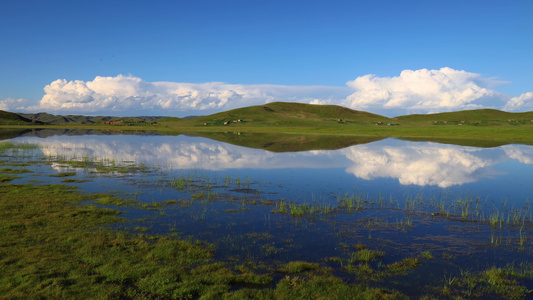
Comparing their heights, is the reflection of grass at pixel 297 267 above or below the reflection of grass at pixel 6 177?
below

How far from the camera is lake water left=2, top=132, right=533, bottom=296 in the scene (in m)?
14.4

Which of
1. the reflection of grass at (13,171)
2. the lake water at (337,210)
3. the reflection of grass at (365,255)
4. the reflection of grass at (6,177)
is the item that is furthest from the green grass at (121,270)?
the reflection of grass at (13,171)

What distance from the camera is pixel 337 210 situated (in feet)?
71.5

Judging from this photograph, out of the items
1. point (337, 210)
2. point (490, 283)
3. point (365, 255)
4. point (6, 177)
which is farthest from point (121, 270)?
point (6, 177)

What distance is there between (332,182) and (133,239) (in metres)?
21.4

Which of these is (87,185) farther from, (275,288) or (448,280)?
(448,280)

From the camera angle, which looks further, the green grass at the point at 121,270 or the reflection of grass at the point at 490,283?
the reflection of grass at the point at 490,283

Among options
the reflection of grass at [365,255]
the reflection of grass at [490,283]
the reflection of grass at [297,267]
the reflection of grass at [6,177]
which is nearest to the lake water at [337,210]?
the reflection of grass at [365,255]

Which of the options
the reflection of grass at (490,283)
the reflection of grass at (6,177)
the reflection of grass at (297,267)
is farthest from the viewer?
the reflection of grass at (6,177)

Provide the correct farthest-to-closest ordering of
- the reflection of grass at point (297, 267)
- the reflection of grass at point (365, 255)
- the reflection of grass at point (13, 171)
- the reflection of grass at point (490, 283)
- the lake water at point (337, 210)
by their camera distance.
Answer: the reflection of grass at point (13, 171) < the lake water at point (337, 210) < the reflection of grass at point (365, 255) < the reflection of grass at point (297, 267) < the reflection of grass at point (490, 283)

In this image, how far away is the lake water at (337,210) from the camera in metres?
14.4

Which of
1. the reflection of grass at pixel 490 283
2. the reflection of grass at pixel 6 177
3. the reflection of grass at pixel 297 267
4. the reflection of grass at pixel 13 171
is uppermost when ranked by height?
the reflection of grass at pixel 13 171

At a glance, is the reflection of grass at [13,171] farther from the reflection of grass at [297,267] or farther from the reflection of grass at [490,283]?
the reflection of grass at [490,283]

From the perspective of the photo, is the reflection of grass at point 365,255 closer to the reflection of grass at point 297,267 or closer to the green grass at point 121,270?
the reflection of grass at point 297,267
